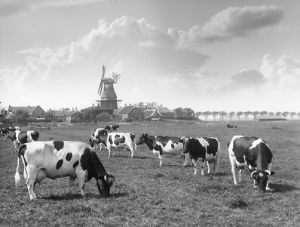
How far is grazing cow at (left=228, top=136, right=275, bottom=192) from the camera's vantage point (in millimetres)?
13648

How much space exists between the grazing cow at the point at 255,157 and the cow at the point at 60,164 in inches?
233

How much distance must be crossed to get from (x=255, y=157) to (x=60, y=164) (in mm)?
8339

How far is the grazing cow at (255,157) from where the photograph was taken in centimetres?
1365

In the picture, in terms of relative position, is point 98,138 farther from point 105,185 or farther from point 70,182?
point 105,185

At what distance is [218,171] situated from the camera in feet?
66.2

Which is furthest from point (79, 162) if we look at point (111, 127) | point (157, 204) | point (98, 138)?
point (111, 127)

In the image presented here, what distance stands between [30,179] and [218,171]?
11.6 metres

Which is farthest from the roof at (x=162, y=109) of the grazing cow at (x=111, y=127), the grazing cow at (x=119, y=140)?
the grazing cow at (x=119, y=140)

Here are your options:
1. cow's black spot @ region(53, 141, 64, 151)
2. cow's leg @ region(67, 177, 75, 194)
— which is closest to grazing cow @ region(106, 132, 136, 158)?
cow's leg @ region(67, 177, 75, 194)

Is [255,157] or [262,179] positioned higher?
[255,157]

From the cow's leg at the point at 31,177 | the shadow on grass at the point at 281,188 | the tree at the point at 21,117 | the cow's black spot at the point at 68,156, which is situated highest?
the tree at the point at 21,117

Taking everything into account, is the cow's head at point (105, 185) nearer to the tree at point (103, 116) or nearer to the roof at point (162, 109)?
the tree at point (103, 116)

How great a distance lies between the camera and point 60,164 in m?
12.6

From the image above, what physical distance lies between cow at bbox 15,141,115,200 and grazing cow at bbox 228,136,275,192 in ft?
19.4
